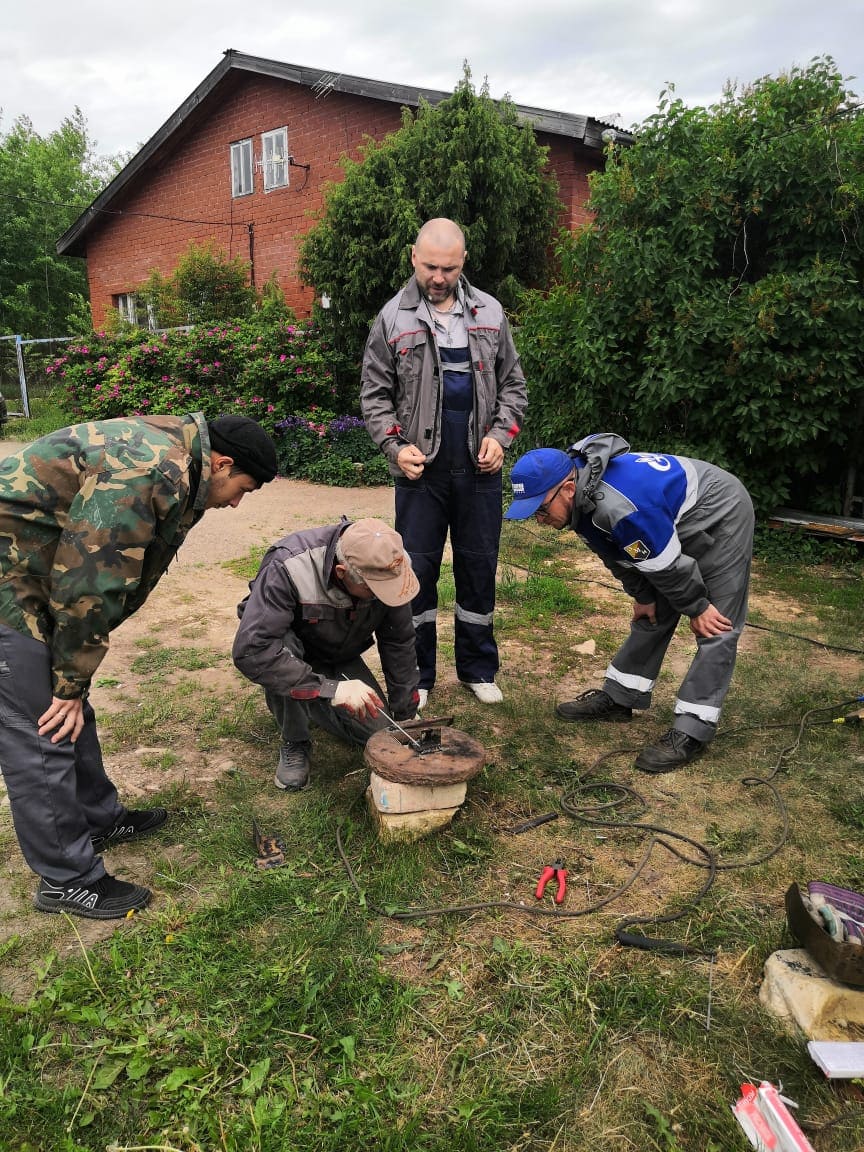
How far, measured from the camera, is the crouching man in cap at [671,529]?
10.2ft

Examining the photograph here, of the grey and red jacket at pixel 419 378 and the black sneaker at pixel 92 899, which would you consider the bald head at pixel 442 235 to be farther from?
the black sneaker at pixel 92 899

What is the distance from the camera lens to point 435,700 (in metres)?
4.05

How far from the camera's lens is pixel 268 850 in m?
2.73

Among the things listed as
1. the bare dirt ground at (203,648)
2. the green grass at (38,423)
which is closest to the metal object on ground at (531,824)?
the bare dirt ground at (203,648)

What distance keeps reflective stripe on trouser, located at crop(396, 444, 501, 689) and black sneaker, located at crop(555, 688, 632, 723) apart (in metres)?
0.54

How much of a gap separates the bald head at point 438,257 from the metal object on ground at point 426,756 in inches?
79.3

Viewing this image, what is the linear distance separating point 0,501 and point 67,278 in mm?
31119

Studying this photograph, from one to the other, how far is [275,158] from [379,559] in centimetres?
1512

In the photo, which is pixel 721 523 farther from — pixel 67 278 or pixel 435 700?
pixel 67 278

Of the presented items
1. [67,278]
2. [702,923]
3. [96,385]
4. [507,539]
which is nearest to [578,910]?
[702,923]

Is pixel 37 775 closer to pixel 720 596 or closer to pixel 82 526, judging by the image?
pixel 82 526

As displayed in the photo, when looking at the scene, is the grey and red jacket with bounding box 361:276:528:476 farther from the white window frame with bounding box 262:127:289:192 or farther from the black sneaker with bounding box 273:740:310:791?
the white window frame with bounding box 262:127:289:192

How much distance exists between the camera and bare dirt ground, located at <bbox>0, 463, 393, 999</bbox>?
236cm

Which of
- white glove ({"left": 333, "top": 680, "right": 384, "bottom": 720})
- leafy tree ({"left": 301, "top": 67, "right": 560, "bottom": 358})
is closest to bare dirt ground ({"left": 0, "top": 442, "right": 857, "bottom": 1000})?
white glove ({"left": 333, "top": 680, "right": 384, "bottom": 720})
